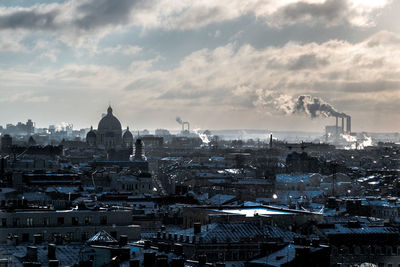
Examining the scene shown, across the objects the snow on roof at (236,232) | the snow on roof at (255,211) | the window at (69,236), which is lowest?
the window at (69,236)

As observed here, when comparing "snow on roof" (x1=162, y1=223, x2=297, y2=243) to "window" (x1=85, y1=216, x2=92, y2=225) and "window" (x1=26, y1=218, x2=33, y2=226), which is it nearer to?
"window" (x1=85, y1=216, x2=92, y2=225)

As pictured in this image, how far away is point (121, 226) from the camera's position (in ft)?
205

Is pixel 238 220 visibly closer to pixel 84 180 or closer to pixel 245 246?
pixel 245 246

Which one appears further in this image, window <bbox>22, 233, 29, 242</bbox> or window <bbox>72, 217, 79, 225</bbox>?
window <bbox>72, 217, 79, 225</bbox>

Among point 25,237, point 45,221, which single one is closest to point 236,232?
point 45,221

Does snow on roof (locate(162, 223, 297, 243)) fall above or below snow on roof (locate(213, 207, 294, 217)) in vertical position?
below

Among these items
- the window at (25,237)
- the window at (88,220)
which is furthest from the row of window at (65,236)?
the window at (88,220)

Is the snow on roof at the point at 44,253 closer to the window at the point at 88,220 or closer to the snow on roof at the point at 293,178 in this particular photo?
the window at the point at 88,220

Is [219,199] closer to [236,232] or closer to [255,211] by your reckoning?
[255,211]

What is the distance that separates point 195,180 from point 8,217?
97699 millimetres

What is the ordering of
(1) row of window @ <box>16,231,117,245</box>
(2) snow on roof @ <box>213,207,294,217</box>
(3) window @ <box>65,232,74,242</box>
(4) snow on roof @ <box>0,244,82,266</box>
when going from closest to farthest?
(4) snow on roof @ <box>0,244,82,266</box>
(1) row of window @ <box>16,231,117,245</box>
(3) window @ <box>65,232,74,242</box>
(2) snow on roof @ <box>213,207,294,217</box>

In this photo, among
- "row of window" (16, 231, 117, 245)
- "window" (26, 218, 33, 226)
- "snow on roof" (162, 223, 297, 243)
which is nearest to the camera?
"row of window" (16, 231, 117, 245)

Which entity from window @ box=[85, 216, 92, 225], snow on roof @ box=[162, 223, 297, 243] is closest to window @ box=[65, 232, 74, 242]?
window @ box=[85, 216, 92, 225]

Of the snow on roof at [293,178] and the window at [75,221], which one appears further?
the snow on roof at [293,178]
